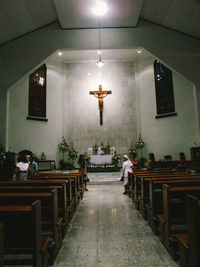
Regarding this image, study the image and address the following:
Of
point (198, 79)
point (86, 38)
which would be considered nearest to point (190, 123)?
point (198, 79)

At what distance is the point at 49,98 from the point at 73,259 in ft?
33.9

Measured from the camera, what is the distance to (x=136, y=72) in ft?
41.4

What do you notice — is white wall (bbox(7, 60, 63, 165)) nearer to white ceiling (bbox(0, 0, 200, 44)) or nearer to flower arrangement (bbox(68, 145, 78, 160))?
flower arrangement (bbox(68, 145, 78, 160))

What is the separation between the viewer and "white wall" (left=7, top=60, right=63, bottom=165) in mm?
10008

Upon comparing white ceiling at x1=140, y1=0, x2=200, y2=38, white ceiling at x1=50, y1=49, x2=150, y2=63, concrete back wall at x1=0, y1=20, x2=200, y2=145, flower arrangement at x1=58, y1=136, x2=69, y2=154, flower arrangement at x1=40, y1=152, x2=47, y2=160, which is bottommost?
flower arrangement at x1=40, y1=152, x2=47, y2=160

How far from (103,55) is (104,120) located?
13.0 ft

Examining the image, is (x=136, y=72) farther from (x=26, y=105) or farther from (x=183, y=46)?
(x=26, y=105)

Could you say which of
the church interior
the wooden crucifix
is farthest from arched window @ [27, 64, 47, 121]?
the wooden crucifix

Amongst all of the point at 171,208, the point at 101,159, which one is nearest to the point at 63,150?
the point at 101,159

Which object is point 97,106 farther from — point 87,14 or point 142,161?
point 87,14

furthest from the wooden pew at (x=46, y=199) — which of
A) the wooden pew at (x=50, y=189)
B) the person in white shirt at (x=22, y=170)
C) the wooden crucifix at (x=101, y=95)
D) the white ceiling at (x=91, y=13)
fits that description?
the wooden crucifix at (x=101, y=95)

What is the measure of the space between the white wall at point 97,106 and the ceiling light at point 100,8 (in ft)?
16.5

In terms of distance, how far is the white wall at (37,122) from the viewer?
10008mm

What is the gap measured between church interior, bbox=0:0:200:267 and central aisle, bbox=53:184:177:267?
0.01 meters
